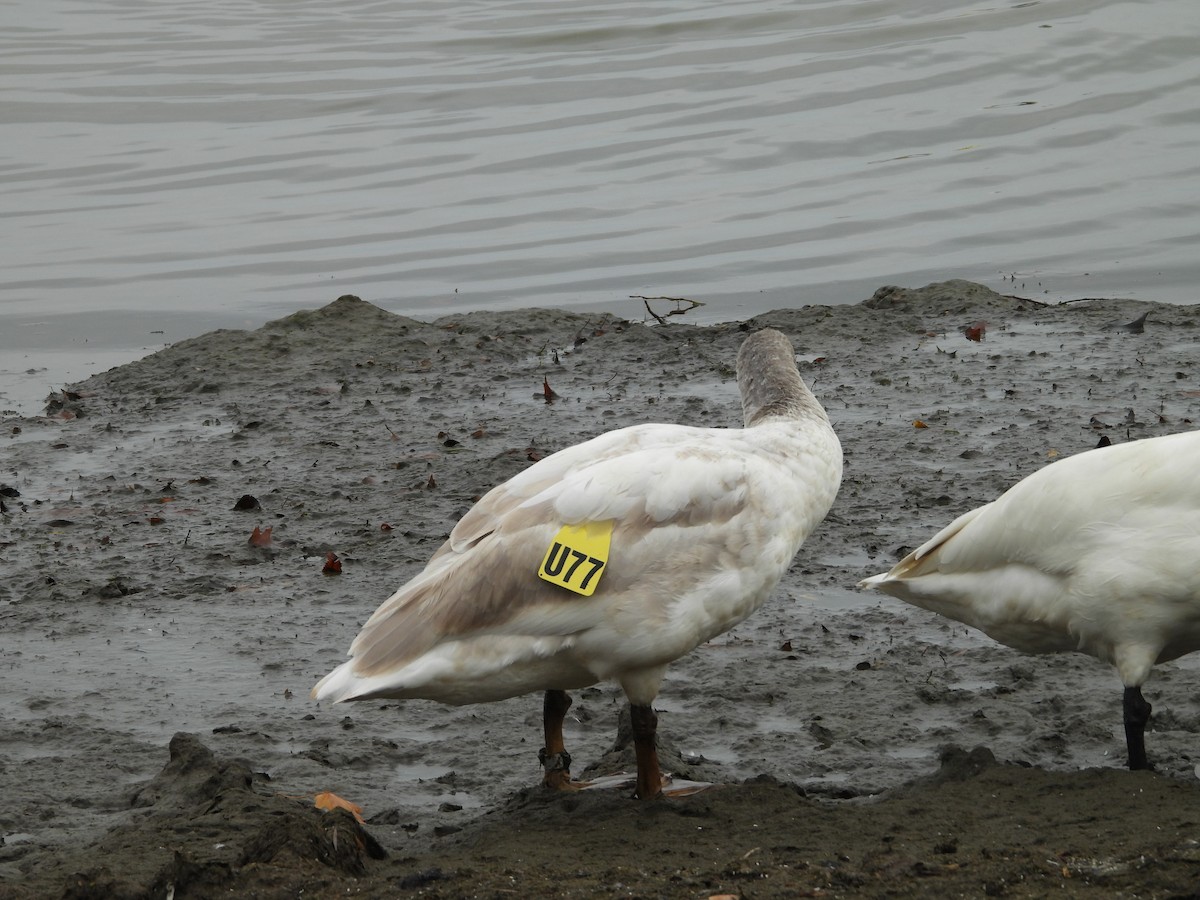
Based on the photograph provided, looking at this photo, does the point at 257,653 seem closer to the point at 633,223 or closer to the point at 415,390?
the point at 415,390

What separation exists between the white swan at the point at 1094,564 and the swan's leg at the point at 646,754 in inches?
43.0

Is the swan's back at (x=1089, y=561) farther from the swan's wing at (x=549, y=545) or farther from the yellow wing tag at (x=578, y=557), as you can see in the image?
the yellow wing tag at (x=578, y=557)

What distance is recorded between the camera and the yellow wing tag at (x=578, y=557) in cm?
454

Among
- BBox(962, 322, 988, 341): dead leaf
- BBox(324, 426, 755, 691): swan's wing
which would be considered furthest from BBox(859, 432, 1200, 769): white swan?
BBox(962, 322, 988, 341): dead leaf

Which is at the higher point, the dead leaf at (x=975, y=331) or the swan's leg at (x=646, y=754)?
the dead leaf at (x=975, y=331)

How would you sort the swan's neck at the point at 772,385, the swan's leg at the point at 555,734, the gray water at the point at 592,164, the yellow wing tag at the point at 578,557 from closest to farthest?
the yellow wing tag at the point at 578,557 → the swan's leg at the point at 555,734 → the swan's neck at the point at 772,385 → the gray water at the point at 592,164

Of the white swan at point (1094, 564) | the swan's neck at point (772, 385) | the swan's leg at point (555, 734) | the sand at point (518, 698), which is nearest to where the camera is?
the sand at point (518, 698)

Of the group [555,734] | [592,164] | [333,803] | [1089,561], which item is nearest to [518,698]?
[555,734]

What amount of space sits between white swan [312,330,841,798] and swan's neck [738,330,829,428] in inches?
25.3

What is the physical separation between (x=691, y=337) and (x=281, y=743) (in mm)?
5418

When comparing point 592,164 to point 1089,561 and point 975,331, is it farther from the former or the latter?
point 1089,561

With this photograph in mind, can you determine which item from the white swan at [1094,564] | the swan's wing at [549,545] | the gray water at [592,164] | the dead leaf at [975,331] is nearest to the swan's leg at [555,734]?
the swan's wing at [549,545]

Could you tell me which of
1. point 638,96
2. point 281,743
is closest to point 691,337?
point 281,743

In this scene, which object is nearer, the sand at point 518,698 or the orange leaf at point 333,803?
the sand at point 518,698
